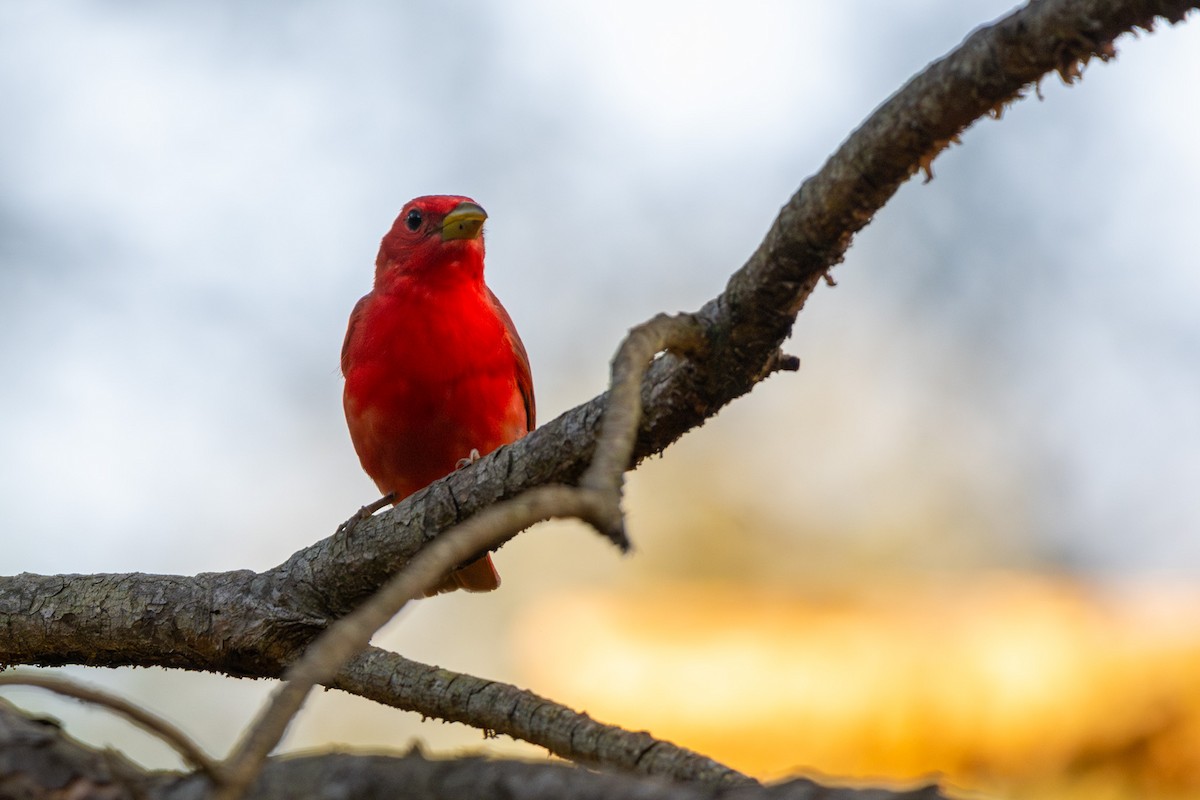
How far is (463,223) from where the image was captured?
5488mm

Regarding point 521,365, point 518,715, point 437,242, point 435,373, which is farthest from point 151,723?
point 437,242

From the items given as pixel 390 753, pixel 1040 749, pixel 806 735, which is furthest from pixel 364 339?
pixel 390 753

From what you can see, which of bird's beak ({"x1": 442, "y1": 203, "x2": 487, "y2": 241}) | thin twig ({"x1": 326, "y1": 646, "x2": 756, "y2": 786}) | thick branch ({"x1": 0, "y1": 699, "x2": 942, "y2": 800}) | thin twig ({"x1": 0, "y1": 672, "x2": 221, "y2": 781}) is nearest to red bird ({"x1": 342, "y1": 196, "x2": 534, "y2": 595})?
bird's beak ({"x1": 442, "y1": 203, "x2": 487, "y2": 241})

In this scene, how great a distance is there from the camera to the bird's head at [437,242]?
546cm

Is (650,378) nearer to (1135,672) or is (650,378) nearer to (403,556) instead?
(403,556)

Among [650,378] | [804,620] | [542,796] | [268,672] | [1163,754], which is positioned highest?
[804,620]

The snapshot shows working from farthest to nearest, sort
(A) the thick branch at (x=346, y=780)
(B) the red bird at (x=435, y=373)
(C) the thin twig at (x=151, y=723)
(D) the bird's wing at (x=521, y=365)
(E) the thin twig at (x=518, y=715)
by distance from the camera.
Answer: (D) the bird's wing at (x=521, y=365) → (B) the red bird at (x=435, y=373) → (E) the thin twig at (x=518, y=715) → (A) the thick branch at (x=346, y=780) → (C) the thin twig at (x=151, y=723)

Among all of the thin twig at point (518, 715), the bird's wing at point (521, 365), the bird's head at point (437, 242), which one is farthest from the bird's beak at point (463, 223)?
the thin twig at point (518, 715)

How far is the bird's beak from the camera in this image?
5.48m

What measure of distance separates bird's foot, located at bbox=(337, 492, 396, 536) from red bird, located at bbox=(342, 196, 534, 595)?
37 mm

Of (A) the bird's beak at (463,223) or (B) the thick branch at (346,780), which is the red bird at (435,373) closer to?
(A) the bird's beak at (463,223)

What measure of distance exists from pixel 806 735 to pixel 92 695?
3.64 m

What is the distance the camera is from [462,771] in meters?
1.69

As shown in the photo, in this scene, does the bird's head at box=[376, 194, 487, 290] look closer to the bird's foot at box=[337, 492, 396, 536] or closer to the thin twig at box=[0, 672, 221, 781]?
the bird's foot at box=[337, 492, 396, 536]
